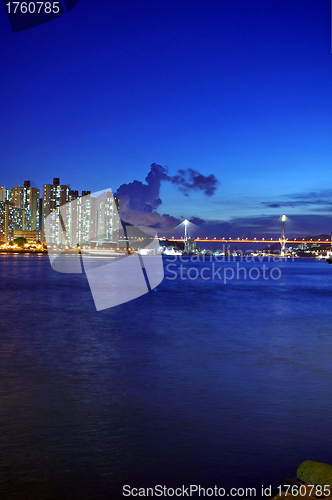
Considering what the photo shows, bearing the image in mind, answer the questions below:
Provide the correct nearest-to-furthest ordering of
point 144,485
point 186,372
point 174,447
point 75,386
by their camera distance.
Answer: point 144,485 < point 174,447 < point 75,386 < point 186,372

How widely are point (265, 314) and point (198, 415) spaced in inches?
455

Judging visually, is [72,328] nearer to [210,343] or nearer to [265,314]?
[210,343]

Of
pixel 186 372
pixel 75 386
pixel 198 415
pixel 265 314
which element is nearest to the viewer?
pixel 198 415

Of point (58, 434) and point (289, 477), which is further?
point (58, 434)

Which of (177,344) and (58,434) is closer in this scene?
(58,434)

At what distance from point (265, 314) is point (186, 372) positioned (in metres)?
9.53

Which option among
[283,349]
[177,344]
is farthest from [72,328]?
[283,349]

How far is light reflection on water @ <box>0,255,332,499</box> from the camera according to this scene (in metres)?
3.68

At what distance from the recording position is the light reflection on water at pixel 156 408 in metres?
3.68

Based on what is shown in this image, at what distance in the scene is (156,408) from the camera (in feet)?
17.4

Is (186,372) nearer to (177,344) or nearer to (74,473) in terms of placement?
(177,344)

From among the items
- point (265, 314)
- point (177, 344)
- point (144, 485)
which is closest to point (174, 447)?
point (144, 485)

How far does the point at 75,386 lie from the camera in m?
6.25

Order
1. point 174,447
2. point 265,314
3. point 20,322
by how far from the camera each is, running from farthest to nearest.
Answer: point 265,314 → point 20,322 → point 174,447
